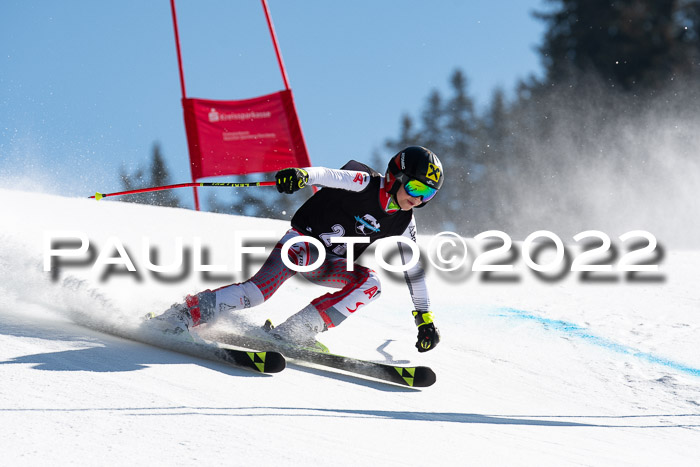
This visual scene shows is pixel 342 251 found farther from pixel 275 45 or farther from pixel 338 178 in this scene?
pixel 275 45

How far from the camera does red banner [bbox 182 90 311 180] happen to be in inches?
361

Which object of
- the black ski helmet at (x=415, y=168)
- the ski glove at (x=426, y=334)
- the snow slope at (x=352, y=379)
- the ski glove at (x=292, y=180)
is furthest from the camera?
the ski glove at (x=426, y=334)

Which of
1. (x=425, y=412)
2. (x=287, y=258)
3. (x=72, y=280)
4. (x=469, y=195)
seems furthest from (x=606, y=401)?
(x=469, y=195)

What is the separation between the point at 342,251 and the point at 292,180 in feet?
2.31

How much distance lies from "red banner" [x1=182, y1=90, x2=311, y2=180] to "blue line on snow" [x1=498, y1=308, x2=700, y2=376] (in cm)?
437

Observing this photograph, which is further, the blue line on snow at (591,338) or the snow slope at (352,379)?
the blue line on snow at (591,338)

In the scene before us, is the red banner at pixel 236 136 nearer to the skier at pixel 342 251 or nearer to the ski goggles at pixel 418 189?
the skier at pixel 342 251

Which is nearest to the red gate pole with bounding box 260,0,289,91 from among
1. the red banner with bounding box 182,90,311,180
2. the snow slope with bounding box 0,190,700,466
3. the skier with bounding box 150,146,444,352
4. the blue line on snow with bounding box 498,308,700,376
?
the red banner with bounding box 182,90,311,180

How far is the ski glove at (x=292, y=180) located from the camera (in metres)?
3.26

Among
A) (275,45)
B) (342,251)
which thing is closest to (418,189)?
(342,251)

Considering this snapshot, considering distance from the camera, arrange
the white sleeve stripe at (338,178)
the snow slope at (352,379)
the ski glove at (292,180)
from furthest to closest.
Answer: the white sleeve stripe at (338,178) → the ski glove at (292,180) → the snow slope at (352,379)

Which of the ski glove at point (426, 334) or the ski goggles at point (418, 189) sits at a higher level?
the ski goggles at point (418, 189)

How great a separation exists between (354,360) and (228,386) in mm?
884

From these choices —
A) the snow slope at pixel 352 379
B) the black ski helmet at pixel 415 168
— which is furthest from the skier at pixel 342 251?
the snow slope at pixel 352 379
